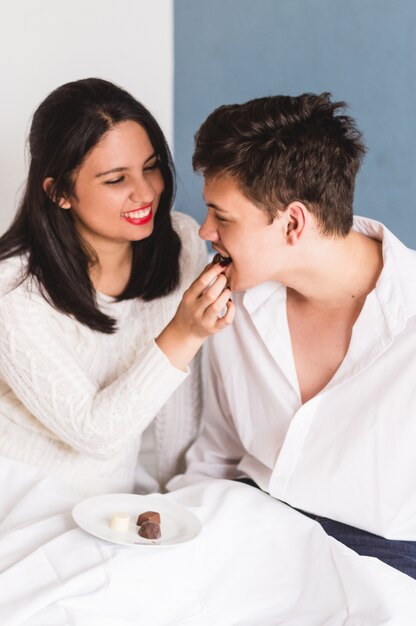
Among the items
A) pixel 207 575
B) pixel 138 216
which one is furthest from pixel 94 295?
pixel 207 575

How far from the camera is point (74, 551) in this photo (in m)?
1.43

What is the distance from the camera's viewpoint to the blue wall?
6.58ft

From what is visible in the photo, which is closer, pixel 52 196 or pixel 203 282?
pixel 203 282

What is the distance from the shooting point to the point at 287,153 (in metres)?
1.54

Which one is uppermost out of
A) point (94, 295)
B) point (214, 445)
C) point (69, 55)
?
point (69, 55)

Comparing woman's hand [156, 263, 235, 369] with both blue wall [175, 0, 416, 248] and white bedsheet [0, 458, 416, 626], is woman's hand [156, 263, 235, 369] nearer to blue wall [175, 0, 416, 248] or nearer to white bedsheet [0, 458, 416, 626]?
white bedsheet [0, 458, 416, 626]

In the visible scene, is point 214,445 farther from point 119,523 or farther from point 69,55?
point 69,55

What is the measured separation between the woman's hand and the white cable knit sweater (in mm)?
29

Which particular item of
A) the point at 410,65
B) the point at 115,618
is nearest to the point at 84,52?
the point at 410,65

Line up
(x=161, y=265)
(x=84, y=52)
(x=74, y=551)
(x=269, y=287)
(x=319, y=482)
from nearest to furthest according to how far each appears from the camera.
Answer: (x=74, y=551)
(x=319, y=482)
(x=269, y=287)
(x=161, y=265)
(x=84, y=52)

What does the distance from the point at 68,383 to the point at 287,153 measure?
2.05ft

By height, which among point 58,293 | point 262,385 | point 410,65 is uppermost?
point 410,65

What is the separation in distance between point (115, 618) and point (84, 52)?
1.74 m

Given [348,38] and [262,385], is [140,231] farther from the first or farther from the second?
[348,38]
